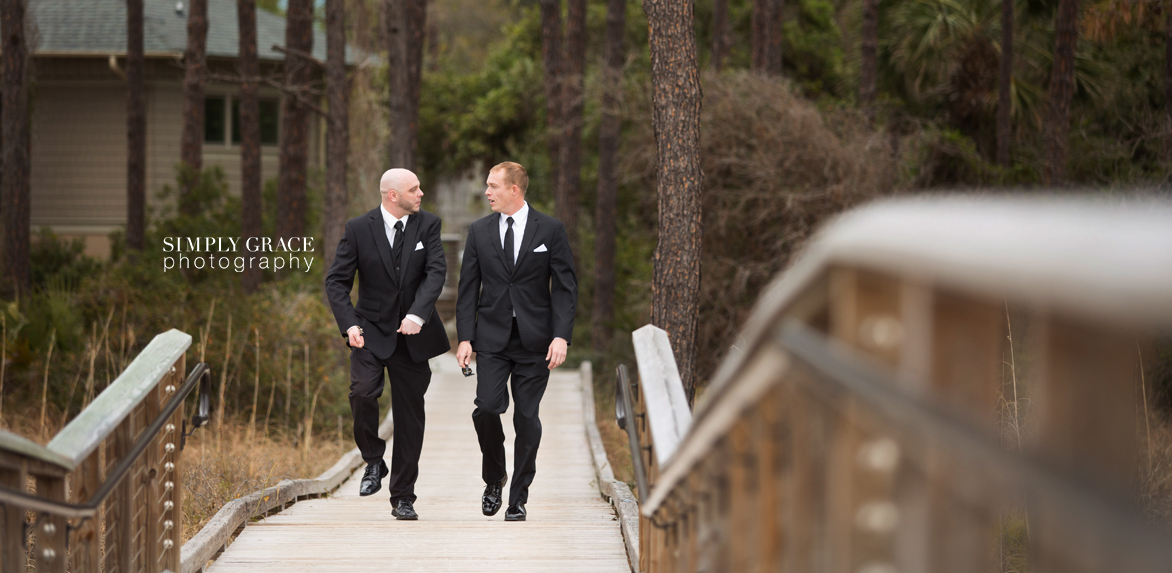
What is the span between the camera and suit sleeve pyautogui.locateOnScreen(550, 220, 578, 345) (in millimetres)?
5543

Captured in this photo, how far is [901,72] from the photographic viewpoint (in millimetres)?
18047

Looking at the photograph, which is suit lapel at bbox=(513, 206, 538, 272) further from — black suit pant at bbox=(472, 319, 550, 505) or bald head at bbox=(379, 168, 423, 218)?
bald head at bbox=(379, 168, 423, 218)

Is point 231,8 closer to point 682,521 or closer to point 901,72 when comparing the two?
point 901,72

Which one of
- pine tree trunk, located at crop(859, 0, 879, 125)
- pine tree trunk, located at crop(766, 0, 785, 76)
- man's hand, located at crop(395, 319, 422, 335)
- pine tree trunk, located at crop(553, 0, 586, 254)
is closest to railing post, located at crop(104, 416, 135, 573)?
man's hand, located at crop(395, 319, 422, 335)

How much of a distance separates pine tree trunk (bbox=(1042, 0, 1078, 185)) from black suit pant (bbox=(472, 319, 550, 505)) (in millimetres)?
9871

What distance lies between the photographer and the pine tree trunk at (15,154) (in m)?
15.5

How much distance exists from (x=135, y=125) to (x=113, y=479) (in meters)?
18.2

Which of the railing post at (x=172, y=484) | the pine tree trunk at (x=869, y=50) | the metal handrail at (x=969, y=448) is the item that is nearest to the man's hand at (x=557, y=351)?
the railing post at (x=172, y=484)

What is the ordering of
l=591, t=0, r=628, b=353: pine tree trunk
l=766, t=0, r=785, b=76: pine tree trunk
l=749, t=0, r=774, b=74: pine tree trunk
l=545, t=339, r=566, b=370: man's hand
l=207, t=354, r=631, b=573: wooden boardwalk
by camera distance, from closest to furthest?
l=207, t=354, r=631, b=573: wooden boardwalk, l=545, t=339, r=566, b=370: man's hand, l=591, t=0, r=628, b=353: pine tree trunk, l=766, t=0, r=785, b=76: pine tree trunk, l=749, t=0, r=774, b=74: pine tree trunk

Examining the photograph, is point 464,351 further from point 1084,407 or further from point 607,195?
point 607,195

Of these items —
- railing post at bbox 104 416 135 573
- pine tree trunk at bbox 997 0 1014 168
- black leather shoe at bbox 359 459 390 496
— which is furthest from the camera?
pine tree trunk at bbox 997 0 1014 168

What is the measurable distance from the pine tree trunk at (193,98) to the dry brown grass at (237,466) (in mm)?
8744

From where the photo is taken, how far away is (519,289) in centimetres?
555

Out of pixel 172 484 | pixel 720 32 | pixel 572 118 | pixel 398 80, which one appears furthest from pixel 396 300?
pixel 720 32
